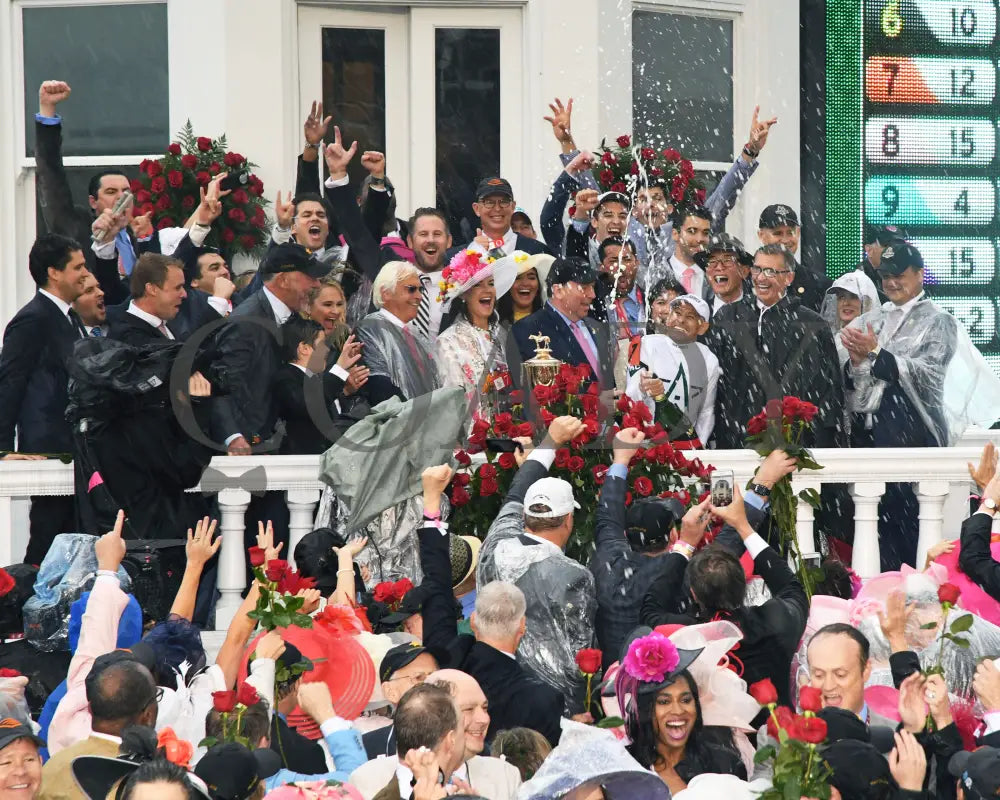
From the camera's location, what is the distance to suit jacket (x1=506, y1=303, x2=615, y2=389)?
340 inches

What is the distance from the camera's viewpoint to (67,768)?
5156 mm

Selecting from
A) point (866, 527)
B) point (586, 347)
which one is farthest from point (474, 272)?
point (866, 527)

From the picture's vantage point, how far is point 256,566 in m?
6.05

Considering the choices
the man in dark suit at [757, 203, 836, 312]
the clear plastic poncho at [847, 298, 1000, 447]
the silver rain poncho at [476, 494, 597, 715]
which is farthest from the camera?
the man in dark suit at [757, 203, 836, 312]

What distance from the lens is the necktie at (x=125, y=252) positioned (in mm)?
9775

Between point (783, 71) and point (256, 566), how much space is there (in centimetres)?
737

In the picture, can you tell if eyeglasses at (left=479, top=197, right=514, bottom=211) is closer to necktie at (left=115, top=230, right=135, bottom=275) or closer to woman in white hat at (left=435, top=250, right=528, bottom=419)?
woman in white hat at (left=435, top=250, right=528, bottom=419)

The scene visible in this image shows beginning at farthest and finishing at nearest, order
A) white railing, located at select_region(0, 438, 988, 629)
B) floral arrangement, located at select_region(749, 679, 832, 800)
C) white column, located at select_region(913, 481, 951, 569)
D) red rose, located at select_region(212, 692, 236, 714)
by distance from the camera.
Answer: white column, located at select_region(913, 481, 951, 569) < white railing, located at select_region(0, 438, 988, 629) < red rose, located at select_region(212, 692, 236, 714) < floral arrangement, located at select_region(749, 679, 832, 800)

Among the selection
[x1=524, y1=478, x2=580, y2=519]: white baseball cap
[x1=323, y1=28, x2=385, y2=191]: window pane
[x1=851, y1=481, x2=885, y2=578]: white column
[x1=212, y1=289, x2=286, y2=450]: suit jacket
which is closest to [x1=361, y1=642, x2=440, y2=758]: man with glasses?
[x1=524, y1=478, x2=580, y2=519]: white baseball cap

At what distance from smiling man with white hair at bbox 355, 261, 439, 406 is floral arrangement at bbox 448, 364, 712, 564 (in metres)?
0.82

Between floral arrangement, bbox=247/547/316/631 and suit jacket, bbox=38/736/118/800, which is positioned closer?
suit jacket, bbox=38/736/118/800

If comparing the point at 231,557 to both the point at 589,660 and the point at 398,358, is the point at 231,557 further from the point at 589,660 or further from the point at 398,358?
the point at 589,660

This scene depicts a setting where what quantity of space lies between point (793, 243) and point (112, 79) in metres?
4.36

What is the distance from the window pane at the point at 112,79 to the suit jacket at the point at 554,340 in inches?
157
